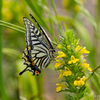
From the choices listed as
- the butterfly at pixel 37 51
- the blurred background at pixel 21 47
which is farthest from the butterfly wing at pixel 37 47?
the blurred background at pixel 21 47

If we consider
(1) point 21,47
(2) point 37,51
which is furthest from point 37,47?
(1) point 21,47

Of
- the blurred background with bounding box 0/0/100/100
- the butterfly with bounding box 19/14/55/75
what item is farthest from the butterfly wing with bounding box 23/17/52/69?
the blurred background with bounding box 0/0/100/100

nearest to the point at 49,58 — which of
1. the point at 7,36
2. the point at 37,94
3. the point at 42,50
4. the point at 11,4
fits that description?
the point at 42,50

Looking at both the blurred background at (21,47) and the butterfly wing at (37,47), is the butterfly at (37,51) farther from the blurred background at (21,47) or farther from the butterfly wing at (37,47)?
the blurred background at (21,47)

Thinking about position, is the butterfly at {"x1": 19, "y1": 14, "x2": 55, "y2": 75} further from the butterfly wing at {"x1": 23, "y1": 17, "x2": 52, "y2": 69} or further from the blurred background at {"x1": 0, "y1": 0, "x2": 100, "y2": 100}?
the blurred background at {"x1": 0, "y1": 0, "x2": 100, "y2": 100}

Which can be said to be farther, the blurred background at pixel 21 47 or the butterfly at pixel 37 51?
the blurred background at pixel 21 47

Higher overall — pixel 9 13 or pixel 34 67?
pixel 9 13

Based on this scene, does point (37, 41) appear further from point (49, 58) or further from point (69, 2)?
point (69, 2)

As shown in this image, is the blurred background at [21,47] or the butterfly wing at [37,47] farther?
the blurred background at [21,47]
